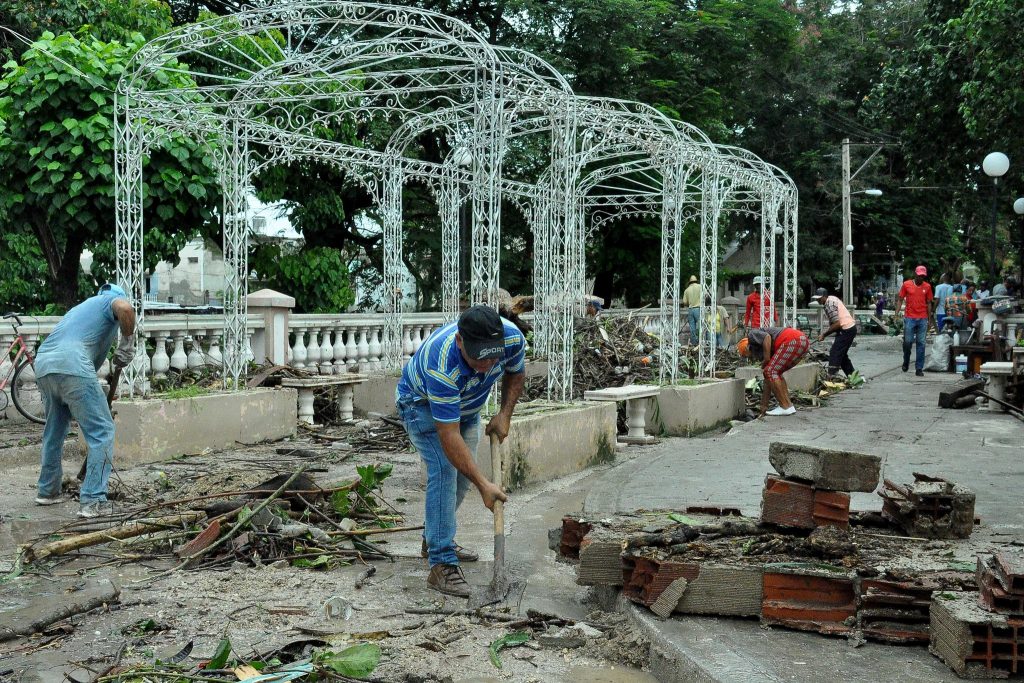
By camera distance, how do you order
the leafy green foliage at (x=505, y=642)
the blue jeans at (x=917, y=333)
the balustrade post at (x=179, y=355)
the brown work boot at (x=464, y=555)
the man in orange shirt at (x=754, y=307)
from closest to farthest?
the leafy green foliage at (x=505, y=642) → the brown work boot at (x=464, y=555) → the balustrade post at (x=179, y=355) → the man in orange shirt at (x=754, y=307) → the blue jeans at (x=917, y=333)

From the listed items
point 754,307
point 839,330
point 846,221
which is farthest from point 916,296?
point 846,221

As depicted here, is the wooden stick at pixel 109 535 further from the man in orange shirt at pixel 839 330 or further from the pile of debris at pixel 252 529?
the man in orange shirt at pixel 839 330

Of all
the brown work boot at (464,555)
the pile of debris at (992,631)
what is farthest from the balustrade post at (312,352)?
the pile of debris at (992,631)

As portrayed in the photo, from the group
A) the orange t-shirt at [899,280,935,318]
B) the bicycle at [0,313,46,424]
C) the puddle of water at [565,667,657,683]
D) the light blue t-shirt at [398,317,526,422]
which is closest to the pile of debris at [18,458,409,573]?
the light blue t-shirt at [398,317,526,422]

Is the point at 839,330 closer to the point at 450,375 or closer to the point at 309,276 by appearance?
the point at 309,276

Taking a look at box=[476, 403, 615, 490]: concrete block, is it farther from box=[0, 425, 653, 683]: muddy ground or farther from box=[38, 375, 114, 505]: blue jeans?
box=[38, 375, 114, 505]: blue jeans

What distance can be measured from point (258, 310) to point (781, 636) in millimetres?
10115

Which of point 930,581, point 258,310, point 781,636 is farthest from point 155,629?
point 258,310

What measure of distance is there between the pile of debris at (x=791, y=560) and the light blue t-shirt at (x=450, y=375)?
97 cm

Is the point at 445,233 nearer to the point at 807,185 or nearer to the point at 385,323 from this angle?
the point at 385,323

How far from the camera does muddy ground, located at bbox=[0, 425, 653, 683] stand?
14.7 ft

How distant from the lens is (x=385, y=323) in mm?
14875

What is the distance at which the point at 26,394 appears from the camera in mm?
11727

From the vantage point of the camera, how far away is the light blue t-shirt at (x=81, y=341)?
7203 millimetres
